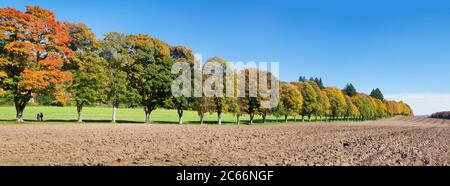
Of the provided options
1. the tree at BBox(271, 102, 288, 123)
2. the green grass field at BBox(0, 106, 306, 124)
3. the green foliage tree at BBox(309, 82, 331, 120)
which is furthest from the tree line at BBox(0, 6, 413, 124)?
the green foliage tree at BBox(309, 82, 331, 120)

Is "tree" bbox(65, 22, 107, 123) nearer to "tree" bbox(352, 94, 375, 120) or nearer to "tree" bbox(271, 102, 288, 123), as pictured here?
"tree" bbox(271, 102, 288, 123)

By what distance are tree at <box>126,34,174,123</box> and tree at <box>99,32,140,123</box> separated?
43.7 inches

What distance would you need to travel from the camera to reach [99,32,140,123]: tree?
5944cm

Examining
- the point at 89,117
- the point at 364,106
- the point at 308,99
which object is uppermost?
the point at 308,99

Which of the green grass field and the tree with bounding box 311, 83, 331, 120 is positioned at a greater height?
the tree with bounding box 311, 83, 331, 120

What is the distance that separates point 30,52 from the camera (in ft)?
157

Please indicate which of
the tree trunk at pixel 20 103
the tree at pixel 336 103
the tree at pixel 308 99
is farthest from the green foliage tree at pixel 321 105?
the tree trunk at pixel 20 103

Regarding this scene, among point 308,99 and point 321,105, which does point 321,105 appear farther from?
point 308,99

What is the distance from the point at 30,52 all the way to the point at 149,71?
60.5ft

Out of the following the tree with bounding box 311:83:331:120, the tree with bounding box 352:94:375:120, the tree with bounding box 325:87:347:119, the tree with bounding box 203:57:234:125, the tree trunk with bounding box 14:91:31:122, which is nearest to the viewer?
the tree trunk with bounding box 14:91:31:122

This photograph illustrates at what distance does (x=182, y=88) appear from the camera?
2494 inches

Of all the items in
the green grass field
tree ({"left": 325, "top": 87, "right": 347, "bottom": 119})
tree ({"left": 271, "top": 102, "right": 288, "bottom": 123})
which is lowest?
the green grass field

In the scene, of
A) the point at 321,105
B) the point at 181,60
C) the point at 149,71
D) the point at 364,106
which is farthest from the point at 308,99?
the point at 364,106
